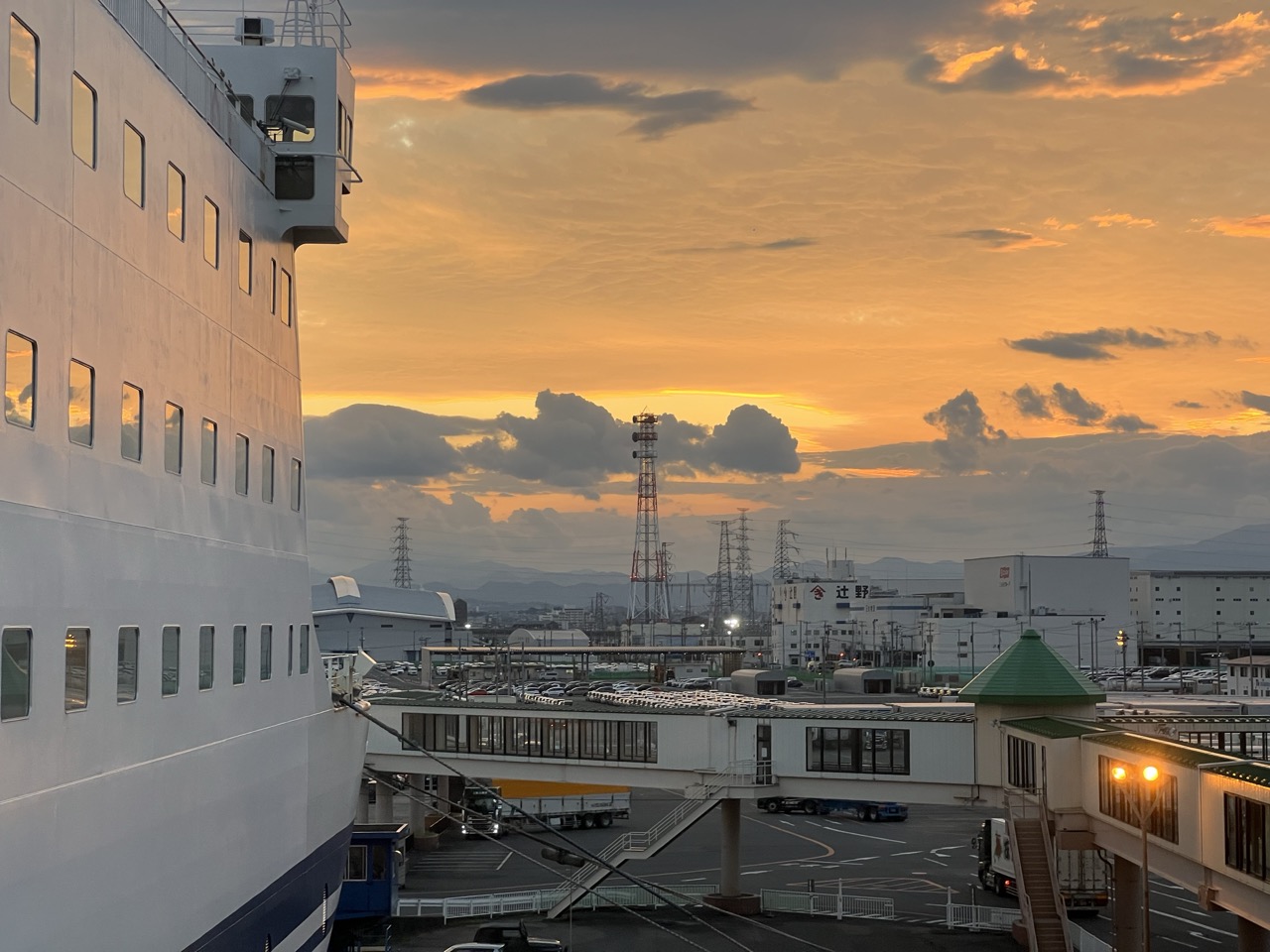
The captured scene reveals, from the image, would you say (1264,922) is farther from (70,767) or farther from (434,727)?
(434,727)

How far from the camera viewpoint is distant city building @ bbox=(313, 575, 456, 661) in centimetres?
16550

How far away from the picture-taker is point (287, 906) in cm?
2631

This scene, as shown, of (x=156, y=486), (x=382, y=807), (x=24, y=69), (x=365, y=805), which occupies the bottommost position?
(x=365, y=805)

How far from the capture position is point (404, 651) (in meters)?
178

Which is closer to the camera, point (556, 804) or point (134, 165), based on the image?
point (134, 165)

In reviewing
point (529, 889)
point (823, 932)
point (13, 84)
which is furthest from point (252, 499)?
point (529, 889)

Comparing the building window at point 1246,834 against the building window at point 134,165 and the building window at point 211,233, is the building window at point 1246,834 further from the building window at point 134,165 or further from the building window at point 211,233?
the building window at point 134,165

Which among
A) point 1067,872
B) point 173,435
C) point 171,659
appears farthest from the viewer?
point 1067,872

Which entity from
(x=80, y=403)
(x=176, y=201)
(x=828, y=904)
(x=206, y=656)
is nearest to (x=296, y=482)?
(x=206, y=656)

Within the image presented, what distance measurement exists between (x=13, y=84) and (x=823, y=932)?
39339 millimetres

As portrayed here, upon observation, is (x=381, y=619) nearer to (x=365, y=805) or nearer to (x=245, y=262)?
(x=365, y=805)

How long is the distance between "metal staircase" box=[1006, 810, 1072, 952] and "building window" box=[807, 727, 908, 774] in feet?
25.5

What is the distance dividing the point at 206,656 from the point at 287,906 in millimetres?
7233

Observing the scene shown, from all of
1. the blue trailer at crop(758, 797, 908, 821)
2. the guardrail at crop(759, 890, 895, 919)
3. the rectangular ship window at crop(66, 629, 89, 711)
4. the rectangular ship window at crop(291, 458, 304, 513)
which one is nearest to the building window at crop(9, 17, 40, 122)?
the rectangular ship window at crop(66, 629, 89, 711)
